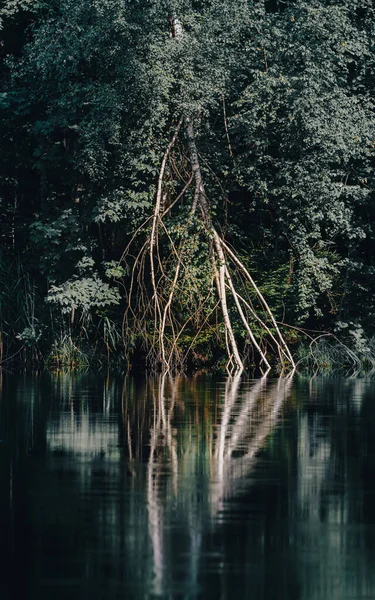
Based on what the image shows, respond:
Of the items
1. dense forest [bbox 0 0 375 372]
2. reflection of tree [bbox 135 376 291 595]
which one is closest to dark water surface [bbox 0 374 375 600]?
reflection of tree [bbox 135 376 291 595]

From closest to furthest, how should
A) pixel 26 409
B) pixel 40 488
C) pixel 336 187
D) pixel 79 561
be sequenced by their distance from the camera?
pixel 79 561 < pixel 40 488 < pixel 26 409 < pixel 336 187

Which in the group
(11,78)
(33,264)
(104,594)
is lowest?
(104,594)

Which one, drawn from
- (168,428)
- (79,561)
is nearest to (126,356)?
(168,428)

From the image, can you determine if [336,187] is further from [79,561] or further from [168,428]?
[79,561]

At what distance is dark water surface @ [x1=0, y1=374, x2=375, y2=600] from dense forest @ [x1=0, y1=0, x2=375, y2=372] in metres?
12.6

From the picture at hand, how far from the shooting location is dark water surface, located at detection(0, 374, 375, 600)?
720cm

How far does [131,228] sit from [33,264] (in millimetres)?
2960

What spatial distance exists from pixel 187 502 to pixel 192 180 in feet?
76.1

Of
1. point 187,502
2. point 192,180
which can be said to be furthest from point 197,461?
point 192,180

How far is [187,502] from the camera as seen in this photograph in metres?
9.84

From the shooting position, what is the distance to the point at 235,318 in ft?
105

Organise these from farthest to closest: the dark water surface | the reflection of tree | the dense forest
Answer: the dense forest, the reflection of tree, the dark water surface

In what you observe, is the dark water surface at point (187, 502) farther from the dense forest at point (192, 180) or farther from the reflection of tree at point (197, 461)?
the dense forest at point (192, 180)

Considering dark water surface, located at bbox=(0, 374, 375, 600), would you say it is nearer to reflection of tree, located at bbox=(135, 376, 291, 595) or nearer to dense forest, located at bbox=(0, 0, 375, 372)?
reflection of tree, located at bbox=(135, 376, 291, 595)
